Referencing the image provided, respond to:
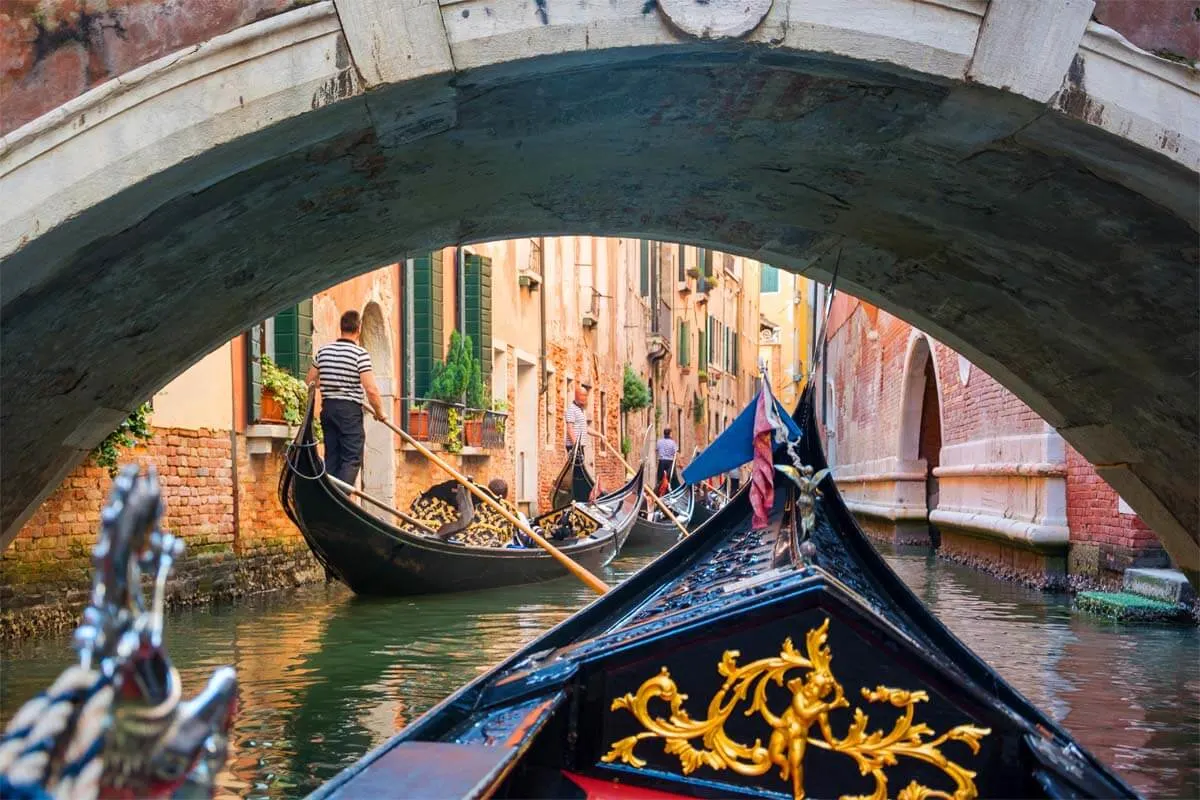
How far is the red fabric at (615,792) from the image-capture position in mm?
1719

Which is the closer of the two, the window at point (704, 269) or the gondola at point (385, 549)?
the gondola at point (385, 549)

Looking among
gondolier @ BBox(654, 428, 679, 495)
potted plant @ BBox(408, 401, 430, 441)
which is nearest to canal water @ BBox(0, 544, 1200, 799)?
potted plant @ BBox(408, 401, 430, 441)

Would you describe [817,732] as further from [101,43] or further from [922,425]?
[922,425]

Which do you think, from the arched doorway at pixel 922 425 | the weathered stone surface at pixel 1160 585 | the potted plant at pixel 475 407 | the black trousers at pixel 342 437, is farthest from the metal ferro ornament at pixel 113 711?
the arched doorway at pixel 922 425

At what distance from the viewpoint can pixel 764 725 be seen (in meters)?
1.71

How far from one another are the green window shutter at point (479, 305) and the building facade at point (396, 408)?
0.04ft

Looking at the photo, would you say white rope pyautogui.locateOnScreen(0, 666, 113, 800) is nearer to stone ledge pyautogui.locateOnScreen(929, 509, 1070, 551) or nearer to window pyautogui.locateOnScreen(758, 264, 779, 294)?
stone ledge pyautogui.locateOnScreen(929, 509, 1070, 551)

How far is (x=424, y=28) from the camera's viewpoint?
223 centimetres

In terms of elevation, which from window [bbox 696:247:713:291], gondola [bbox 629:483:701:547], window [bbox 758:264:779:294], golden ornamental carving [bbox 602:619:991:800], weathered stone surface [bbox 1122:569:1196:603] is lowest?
gondola [bbox 629:483:701:547]

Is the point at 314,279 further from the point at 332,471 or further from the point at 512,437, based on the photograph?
the point at 512,437

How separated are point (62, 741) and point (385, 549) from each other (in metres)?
4.92

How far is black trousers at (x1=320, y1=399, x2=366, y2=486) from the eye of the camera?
558cm

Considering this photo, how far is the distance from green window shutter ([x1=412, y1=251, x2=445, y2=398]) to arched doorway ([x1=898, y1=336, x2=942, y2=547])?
4014mm

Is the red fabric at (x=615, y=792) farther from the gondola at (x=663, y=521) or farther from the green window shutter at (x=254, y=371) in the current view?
the gondola at (x=663, y=521)
